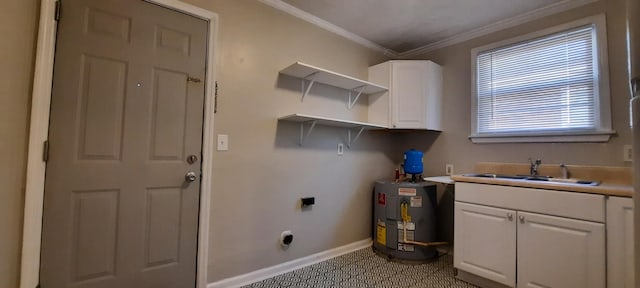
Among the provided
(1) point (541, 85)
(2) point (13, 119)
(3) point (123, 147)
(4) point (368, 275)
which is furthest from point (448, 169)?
(2) point (13, 119)

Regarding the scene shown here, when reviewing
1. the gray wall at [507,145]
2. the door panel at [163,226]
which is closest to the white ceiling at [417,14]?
the gray wall at [507,145]

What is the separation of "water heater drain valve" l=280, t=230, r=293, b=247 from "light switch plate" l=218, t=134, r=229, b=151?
882 mm

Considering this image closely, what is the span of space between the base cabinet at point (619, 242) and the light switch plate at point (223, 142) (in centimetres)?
244

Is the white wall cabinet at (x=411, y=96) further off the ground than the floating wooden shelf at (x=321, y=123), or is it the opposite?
the white wall cabinet at (x=411, y=96)

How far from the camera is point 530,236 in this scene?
1979 millimetres

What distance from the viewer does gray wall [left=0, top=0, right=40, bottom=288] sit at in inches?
57.8

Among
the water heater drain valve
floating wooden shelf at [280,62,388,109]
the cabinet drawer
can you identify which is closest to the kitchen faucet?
the cabinet drawer

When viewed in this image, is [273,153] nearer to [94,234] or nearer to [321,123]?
[321,123]

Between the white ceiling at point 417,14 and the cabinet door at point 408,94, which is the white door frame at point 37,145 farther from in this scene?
the cabinet door at point 408,94

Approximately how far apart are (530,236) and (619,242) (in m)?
0.42

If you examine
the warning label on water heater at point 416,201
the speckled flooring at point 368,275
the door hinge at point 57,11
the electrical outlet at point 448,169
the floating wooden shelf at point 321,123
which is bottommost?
the speckled flooring at point 368,275

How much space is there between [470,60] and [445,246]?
1.89 metres

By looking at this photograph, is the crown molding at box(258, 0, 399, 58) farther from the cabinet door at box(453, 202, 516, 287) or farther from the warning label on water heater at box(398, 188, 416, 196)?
the cabinet door at box(453, 202, 516, 287)

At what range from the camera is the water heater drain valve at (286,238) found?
97.3 inches
